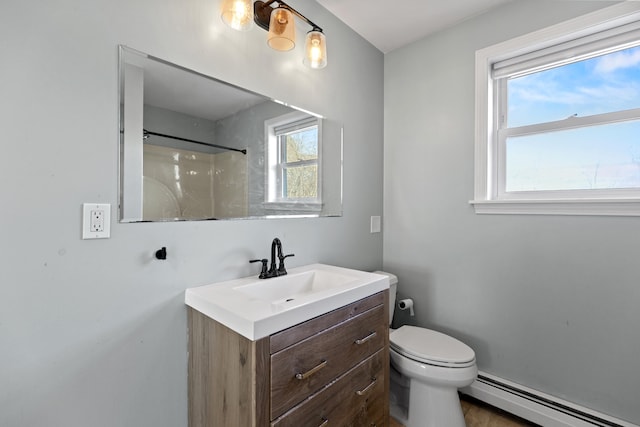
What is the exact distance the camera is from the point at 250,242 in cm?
135

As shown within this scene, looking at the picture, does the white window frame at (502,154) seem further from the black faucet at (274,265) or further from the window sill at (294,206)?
the black faucet at (274,265)

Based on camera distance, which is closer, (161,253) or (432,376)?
(161,253)

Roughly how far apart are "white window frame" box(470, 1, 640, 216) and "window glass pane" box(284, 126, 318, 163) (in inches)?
41.1

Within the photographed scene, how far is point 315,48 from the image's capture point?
1491 millimetres

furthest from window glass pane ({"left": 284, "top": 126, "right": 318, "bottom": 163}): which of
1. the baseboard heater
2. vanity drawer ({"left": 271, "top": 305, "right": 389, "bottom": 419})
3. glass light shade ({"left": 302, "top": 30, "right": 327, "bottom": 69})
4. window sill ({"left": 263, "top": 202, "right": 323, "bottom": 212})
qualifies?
the baseboard heater

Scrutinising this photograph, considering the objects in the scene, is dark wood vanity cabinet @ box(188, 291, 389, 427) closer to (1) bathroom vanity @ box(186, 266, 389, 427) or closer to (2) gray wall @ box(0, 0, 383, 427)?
(1) bathroom vanity @ box(186, 266, 389, 427)

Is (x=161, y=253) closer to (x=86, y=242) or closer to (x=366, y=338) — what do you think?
(x=86, y=242)

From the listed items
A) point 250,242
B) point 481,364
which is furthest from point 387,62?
point 481,364

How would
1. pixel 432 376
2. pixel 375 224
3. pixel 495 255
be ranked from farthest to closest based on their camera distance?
pixel 375 224 < pixel 495 255 < pixel 432 376

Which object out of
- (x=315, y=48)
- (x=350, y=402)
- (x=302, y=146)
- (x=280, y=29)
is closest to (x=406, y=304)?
(x=350, y=402)

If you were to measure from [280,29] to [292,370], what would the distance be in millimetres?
1447

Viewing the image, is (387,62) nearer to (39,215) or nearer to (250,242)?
(250,242)

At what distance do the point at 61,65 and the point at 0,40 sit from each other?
0.41 feet

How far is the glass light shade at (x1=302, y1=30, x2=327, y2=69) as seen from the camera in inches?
58.2
